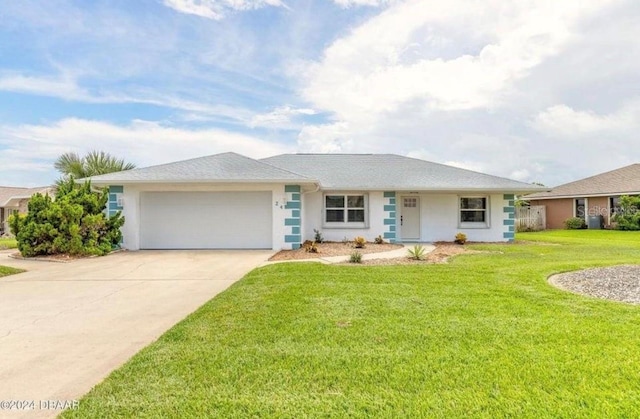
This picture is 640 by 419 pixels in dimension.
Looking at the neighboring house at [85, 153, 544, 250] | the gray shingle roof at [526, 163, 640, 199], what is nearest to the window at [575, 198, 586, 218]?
the gray shingle roof at [526, 163, 640, 199]

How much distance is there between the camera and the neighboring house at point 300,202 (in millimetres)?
14180

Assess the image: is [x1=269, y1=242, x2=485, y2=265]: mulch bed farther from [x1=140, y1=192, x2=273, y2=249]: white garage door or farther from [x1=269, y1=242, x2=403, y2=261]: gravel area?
[x1=140, y1=192, x2=273, y2=249]: white garage door

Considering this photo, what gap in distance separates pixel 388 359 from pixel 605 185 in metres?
30.5

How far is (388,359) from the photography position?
3693mm

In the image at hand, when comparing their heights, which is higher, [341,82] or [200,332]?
[341,82]

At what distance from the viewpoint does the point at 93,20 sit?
12500mm

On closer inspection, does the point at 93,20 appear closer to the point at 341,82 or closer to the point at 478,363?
the point at 341,82

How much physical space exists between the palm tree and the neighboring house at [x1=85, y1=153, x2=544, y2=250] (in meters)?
7.08

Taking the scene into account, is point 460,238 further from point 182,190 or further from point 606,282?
point 182,190

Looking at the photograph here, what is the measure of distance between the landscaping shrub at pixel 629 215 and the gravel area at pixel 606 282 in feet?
61.0

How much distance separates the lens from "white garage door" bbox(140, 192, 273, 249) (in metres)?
14.7

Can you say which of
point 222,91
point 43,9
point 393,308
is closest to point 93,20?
point 43,9

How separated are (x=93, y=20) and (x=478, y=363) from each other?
1468 centimetres

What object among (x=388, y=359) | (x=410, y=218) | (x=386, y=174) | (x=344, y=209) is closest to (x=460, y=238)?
(x=410, y=218)
